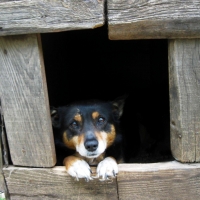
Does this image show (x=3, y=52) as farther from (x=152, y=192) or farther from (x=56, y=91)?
(x=56, y=91)

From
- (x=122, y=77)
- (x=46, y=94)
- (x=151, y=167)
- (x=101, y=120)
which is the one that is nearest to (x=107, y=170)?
(x=151, y=167)

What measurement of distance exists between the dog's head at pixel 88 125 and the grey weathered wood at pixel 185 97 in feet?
1.94

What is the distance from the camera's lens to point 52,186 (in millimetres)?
2617

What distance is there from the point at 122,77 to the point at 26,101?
2.78 m

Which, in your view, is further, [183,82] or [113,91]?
[113,91]

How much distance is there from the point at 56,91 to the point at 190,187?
7.73 feet

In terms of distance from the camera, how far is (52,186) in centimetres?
262

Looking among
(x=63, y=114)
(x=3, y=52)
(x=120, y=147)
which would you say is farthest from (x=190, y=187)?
(x=3, y=52)

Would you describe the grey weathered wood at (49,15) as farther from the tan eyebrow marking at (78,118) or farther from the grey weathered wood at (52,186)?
the grey weathered wood at (52,186)

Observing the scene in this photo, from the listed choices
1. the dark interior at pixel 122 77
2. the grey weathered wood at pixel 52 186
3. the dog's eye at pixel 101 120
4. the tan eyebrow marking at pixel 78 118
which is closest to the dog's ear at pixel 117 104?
the dog's eye at pixel 101 120

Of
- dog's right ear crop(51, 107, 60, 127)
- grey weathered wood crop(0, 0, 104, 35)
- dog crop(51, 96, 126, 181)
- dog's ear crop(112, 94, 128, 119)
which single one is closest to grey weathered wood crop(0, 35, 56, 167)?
grey weathered wood crop(0, 0, 104, 35)

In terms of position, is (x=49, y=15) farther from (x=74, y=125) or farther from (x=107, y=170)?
(x=107, y=170)

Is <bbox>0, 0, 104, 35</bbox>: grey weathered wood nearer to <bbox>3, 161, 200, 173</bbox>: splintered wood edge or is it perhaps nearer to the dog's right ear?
the dog's right ear

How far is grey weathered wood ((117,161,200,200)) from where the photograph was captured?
2441 millimetres
